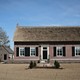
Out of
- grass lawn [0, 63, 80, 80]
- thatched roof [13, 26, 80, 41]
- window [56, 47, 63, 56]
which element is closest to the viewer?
grass lawn [0, 63, 80, 80]

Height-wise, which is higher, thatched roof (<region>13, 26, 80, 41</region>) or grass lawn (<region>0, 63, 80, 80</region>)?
thatched roof (<region>13, 26, 80, 41</region>)

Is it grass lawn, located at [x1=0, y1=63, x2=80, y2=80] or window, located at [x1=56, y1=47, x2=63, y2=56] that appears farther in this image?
window, located at [x1=56, y1=47, x2=63, y2=56]

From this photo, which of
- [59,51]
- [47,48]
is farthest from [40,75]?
[47,48]

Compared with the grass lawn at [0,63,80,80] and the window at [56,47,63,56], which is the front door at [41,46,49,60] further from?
the grass lawn at [0,63,80,80]

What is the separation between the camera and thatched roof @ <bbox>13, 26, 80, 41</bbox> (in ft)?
143

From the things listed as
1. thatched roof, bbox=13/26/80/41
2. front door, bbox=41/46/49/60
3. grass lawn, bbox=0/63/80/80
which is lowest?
grass lawn, bbox=0/63/80/80

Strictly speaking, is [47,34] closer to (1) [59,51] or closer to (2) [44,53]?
(2) [44,53]

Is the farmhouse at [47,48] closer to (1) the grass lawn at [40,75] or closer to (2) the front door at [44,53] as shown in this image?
(2) the front door at [44,53]

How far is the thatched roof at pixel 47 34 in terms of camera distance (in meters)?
43.7

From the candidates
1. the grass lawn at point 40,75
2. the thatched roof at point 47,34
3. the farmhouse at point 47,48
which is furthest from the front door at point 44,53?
the grass lawn at point 40,75

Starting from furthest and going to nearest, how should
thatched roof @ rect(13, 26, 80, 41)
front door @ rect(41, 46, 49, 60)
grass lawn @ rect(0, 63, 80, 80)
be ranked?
thatched roof @ rect(13, 26, 80, 41) < front door @ rect(41, 46, 49, 60) < grass lawn @ rect(0, 63, 80, 80)

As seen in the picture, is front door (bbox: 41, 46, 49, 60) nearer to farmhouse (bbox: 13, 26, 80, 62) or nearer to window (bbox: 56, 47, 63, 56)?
farmhouse (bbox: 13, 26, 80, 62)

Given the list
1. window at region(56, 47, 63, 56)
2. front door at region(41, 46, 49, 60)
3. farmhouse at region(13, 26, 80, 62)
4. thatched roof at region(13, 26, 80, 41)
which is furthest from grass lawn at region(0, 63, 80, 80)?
thatched roof at region(13, 26, 80, 41)

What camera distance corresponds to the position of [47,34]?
44469 millimetres
